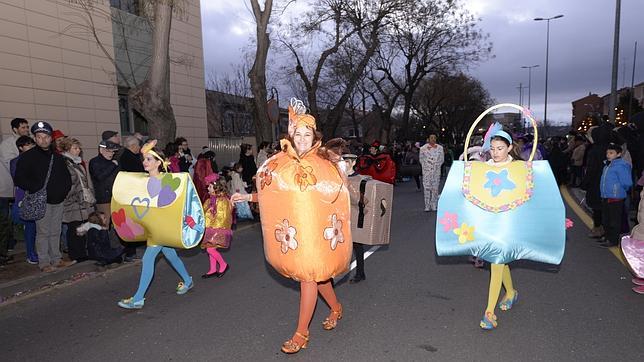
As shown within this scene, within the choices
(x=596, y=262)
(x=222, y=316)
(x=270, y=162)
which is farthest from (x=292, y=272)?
(x=596, y=262)

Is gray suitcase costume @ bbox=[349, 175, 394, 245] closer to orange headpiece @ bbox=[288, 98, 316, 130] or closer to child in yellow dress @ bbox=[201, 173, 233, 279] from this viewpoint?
orange headpiece @ bbox=[288, 98, 316, 130]

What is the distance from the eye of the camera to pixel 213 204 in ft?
20.1

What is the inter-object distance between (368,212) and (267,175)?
1729mm

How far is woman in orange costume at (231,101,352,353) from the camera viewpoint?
3615mm

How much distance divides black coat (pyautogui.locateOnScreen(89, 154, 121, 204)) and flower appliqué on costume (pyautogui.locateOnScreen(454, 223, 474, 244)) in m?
5.14

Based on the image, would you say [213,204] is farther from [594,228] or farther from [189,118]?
[189,118]

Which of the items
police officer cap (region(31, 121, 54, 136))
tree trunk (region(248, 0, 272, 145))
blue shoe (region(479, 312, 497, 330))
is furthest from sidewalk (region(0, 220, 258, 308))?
tree trunk (region(248, 0, 272, 145))

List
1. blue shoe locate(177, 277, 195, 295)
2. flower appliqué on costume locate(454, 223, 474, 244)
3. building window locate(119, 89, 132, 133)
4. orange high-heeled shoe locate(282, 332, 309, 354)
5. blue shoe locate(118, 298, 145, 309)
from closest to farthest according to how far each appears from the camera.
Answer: orange high-heeled shoe locate(282, 332, 309, 354) < flower appliqué on costume locate(454, 223, 474, 244) < blue shoe locate(118, 298, 145, 309) < blue shoe locate(177, 277, 195, 295) < building window locate(119, 89, 132, 133)

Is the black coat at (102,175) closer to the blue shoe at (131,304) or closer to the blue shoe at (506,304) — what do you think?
the blue shoe at (131,304)

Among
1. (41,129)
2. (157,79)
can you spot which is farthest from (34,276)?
(157,79)

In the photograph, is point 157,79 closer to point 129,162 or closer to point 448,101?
point 129,162

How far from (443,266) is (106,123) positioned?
12.7 metres

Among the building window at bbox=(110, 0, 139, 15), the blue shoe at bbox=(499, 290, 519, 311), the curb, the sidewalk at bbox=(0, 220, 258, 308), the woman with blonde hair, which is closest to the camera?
the blue shoe at bbox=(499, 290, 519, 311)

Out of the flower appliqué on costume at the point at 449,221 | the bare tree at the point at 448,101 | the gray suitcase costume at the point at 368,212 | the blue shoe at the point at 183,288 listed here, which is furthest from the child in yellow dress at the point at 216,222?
the bare tree at the point at 448,101
